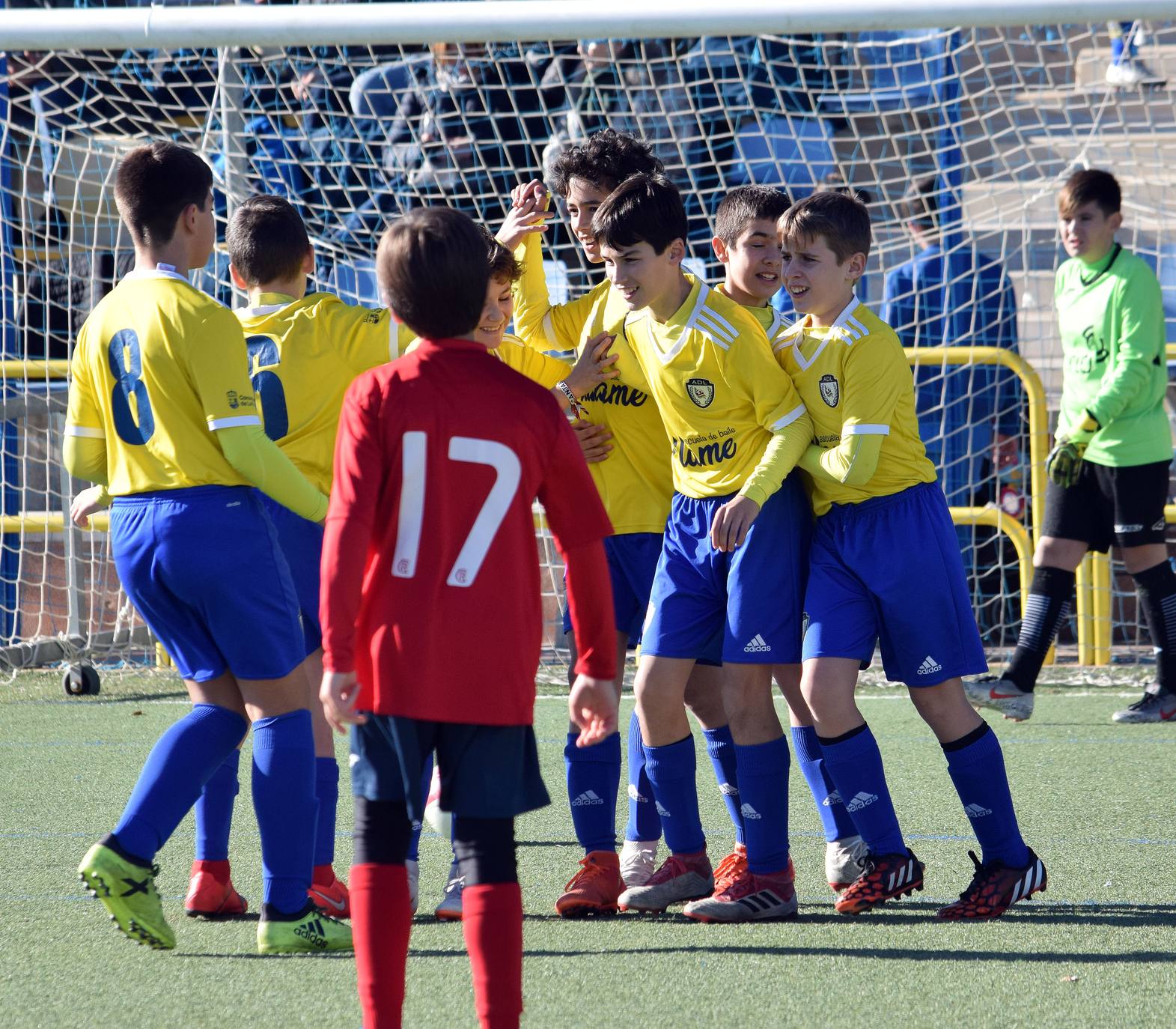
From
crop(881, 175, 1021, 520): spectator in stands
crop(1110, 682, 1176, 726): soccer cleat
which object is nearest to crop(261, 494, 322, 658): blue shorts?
crop(1110, 682, 1176, 726): soccer cleat

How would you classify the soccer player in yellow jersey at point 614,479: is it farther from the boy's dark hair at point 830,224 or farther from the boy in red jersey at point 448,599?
the boy in red jersey at point 448,599

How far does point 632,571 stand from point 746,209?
34.6 inches

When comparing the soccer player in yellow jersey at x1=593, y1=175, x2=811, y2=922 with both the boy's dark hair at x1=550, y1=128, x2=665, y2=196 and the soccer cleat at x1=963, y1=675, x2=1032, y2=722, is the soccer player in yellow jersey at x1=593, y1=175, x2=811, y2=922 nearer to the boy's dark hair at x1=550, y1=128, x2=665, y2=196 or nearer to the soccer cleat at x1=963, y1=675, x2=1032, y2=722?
the boy's dark hair at x1=550, y1=128, x2=665, y2=196

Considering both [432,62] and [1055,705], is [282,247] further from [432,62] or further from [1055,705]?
[432,62]

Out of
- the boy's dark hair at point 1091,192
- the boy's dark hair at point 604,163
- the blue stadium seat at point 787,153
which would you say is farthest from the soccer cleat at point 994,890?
the blue stadium seat at point 787,153

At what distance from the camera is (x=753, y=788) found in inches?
124

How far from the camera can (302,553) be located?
3.33 m

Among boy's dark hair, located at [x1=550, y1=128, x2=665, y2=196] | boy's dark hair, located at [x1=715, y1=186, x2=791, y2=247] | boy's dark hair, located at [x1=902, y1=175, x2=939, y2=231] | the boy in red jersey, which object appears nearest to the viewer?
the boy in red jersey

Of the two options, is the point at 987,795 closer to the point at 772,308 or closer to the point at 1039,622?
the point at 772,308

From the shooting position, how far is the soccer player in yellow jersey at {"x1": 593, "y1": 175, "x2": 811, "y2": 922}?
3.11 m

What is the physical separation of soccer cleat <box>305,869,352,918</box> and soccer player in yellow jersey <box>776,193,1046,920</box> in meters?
1.07

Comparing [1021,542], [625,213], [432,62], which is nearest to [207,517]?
[625,213]

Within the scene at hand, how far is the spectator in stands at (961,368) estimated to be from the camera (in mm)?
6992

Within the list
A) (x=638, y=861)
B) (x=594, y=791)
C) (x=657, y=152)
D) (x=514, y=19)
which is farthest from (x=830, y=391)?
(x=657, y=152)
